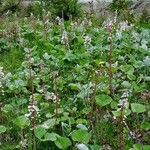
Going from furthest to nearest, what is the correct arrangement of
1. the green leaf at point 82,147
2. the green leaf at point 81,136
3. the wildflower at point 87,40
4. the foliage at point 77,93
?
the wildflower at point 87,40 → the foliage at point 77,93 → the green leaf at point 81,136 → the green leaf at point 82,147

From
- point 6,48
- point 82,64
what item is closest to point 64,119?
point 82,64

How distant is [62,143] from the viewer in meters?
4.41

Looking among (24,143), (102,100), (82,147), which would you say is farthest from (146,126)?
(24,143)

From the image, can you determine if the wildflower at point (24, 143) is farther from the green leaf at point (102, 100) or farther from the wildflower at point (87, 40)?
the wildflower at point (87, 40)

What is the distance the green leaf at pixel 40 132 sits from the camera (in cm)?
441

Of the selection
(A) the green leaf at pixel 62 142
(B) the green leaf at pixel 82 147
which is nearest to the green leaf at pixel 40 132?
(A) the green leaf at pixel 62 142

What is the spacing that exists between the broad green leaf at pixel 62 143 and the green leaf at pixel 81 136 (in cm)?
7

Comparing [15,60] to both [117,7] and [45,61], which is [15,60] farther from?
[117,7]

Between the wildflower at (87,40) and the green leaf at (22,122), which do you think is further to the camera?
the wildflower at (87,40)

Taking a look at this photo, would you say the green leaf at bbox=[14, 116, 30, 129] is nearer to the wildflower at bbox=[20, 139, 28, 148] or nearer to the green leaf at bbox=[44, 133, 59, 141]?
the wildflower at bbox=[20, 139, 28, 148]

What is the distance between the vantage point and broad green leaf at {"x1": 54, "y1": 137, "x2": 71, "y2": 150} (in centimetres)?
438

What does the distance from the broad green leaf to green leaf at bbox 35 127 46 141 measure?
0.15 metres

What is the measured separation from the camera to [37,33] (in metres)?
9.55

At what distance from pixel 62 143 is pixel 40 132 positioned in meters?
0.23
